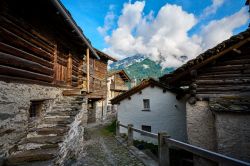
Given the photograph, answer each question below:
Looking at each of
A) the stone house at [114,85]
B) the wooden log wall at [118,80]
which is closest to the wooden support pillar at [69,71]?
the stone house at [114,85]

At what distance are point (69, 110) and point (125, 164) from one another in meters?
A: 2.70

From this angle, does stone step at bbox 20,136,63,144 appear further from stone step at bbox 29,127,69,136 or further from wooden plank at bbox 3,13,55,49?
wooden plank at bbox 3,13,55,49

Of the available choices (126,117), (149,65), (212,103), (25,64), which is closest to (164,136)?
(212,103)

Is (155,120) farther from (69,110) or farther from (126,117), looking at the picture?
(69,110)

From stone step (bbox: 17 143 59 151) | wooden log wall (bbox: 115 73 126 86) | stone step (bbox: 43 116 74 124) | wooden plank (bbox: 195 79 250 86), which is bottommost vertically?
stone step (bbox: 17 143 59 151)

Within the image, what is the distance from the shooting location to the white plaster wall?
44.7 ft

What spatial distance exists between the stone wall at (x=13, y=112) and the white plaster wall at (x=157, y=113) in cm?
1052

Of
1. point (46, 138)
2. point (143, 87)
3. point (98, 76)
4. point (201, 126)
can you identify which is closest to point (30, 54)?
point (46, 138)

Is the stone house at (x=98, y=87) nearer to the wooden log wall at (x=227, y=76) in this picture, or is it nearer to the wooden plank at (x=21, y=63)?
the wooden plank at (x=21, y=63)

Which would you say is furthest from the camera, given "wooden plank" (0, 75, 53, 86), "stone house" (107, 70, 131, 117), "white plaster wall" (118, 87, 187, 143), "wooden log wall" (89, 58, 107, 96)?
"stone house" (107, 70, 131, 117)

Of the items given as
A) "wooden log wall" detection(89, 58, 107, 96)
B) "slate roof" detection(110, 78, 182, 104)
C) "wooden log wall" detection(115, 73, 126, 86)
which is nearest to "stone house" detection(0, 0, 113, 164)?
"slate roof" detection(110, 78, 182, 104)

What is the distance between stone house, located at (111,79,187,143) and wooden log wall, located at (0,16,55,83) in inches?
371

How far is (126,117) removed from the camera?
15.6m

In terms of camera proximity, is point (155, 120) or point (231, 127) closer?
point (231, 127)
